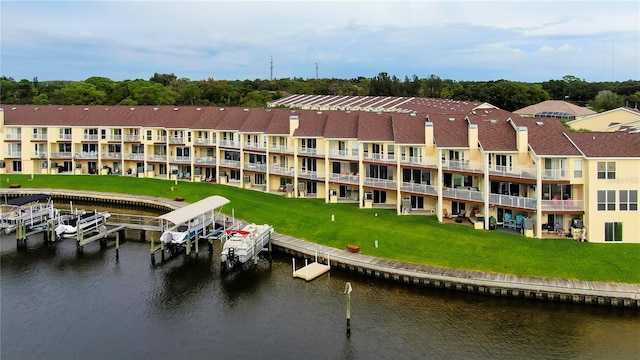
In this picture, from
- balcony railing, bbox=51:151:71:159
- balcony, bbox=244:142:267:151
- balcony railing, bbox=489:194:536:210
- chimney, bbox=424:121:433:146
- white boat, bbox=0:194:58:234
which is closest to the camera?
balcony railing, bbox=489:194:536:210

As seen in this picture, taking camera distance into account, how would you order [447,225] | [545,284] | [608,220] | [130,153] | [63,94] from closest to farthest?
[545,284]
[608,220]
[447,225]
[130,153]
[63,94]

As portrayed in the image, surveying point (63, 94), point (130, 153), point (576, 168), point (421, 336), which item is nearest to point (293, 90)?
point (63, 94)

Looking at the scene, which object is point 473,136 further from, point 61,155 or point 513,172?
point 61,155

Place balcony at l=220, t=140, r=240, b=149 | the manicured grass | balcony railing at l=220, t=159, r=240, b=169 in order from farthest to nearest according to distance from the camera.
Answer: balcony at l=220, t=140, r=240, b=149, balcony railing at l=220, t=159, r=240, b=169, the manicured grass

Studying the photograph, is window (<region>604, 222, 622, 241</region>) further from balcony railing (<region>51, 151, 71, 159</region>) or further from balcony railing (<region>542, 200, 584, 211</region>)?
balcony railing (<region>51, 151, 71, 159</region>)

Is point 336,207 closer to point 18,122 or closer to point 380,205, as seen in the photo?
point 380,205

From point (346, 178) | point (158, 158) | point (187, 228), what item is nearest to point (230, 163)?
point (158, 158)

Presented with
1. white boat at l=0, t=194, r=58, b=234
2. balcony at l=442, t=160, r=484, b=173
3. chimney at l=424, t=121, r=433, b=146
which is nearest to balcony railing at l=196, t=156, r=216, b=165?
white boat at l=0, t=194, r=58, b=234
